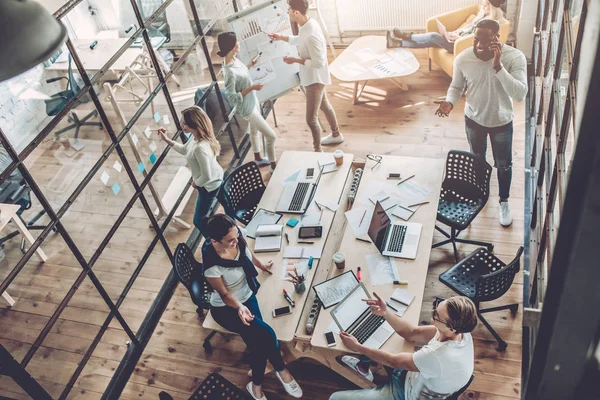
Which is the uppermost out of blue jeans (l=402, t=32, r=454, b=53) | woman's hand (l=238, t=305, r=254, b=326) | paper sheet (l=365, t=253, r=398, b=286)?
woman's hand (l=238, t=305, r=254, b=326)

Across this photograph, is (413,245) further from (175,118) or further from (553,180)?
(175,118)

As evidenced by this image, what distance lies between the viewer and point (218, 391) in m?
3.69

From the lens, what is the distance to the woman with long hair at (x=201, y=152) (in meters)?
4.46

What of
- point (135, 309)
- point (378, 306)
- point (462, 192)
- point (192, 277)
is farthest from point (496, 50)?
point (135, 309)

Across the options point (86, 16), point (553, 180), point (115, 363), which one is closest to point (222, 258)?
point (115, 363)

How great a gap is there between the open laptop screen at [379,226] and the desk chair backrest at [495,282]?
73 cm

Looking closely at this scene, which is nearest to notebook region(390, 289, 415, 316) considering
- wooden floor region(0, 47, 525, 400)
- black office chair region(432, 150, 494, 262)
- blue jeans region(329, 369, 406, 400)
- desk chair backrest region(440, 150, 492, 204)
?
blue jeans region(329, 369, 406, 400)

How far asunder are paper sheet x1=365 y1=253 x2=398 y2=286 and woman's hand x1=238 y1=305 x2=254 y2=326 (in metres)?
0.89

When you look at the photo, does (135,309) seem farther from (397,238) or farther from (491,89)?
(491,89)

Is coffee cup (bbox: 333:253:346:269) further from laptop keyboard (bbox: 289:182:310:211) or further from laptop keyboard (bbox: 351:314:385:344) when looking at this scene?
laptop keyboard (bbox: 289:182:310:211)

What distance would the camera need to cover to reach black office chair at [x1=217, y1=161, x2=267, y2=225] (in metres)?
4.87

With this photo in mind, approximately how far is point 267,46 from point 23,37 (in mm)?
4181

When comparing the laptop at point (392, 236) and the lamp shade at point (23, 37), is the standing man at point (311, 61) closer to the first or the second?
the laptop at point (392, 236)

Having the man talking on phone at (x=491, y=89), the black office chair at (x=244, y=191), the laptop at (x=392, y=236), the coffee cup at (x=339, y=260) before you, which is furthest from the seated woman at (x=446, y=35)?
the coffee cup at (x=339, y=260)
